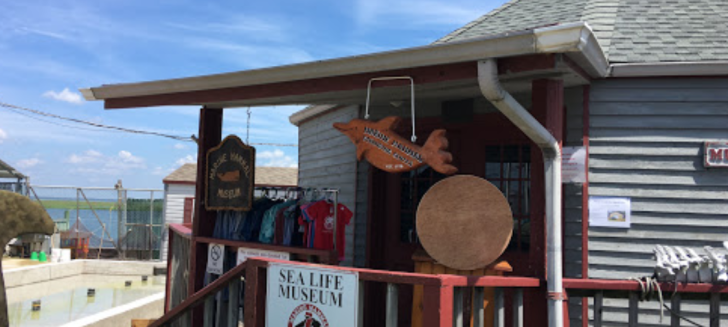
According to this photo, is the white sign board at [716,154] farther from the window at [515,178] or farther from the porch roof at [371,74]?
the window at [515,178]

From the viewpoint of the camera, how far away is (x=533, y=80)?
172 inches

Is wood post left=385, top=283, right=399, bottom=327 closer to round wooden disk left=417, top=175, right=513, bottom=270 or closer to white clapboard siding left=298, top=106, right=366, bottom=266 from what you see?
round wooden disk left=417, top=175, right=513, bottom=270

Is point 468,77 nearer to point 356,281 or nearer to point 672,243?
point 356,281

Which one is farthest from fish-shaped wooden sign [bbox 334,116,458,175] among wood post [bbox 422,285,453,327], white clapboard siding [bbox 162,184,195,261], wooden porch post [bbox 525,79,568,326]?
white clapboard siding [bbox 162,184,195,261]

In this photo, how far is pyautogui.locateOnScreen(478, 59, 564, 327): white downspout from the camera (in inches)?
154

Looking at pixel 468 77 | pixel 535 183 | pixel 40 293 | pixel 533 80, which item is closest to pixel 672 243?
pixel 535 183

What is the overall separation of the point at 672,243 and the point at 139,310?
8273mm

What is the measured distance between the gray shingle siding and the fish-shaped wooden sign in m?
2.03

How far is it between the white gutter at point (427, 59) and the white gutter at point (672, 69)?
0.67 feet

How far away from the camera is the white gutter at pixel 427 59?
3645 millimetres

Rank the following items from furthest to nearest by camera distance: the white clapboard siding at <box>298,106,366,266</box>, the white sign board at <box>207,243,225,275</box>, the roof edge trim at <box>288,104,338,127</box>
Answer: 1. the roof edge trim at <box>288,104,338,127</box>
2. the white clapboard siding at <box>298,106,366,266</box>
3. the white sign board at <box>207,243,225,275</box>

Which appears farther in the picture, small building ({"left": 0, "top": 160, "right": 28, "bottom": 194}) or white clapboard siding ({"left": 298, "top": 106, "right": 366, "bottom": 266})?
small building ({"left": 0, "top": 160, "right": 28, "bottom": 194})

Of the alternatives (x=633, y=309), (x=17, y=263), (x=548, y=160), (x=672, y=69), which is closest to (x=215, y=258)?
(x=548, y=160)

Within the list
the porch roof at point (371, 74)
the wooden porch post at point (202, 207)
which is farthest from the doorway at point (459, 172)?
the wooden porch post at point (202, 207)
